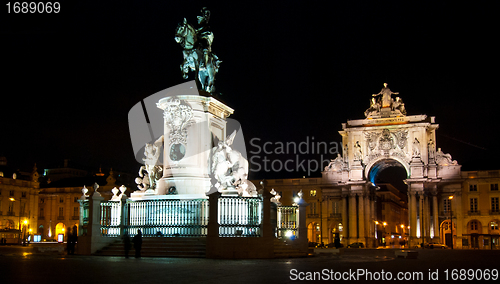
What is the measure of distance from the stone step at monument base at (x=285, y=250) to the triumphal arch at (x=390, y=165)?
53.5 metres

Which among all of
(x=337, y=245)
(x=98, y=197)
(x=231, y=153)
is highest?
(x=231, y=153)

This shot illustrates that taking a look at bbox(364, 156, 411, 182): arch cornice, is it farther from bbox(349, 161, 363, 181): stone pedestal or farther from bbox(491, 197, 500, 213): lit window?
bbox(491, 197, 500, 213): lit window

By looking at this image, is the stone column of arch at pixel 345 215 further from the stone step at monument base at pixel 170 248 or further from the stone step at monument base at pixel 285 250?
the stone step at monument base at pixel 170 248

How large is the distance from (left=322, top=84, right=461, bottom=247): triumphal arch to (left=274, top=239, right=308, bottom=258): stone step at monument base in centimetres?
5350

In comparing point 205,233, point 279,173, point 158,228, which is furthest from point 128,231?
point 279,173

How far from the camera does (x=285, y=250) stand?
22812 millimetres

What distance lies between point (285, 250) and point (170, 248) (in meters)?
4.42

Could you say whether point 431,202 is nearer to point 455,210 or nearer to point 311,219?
point 455,210

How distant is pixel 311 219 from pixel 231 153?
6250 cm

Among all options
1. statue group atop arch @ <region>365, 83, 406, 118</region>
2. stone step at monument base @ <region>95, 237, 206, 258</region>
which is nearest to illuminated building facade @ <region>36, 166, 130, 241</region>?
statue group atop arch @ <region>365, 83, 406, 118</region>

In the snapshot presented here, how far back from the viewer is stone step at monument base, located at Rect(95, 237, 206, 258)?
21016 millimetres

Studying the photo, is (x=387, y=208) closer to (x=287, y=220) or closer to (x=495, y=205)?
(x=495, y=205)

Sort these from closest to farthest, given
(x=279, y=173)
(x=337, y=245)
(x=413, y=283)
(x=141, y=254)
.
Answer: (x=413, y=283) < (x=141, y=254) < (x=337, y=245) < (x=279, y=173)

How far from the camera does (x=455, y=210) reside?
76.2m
